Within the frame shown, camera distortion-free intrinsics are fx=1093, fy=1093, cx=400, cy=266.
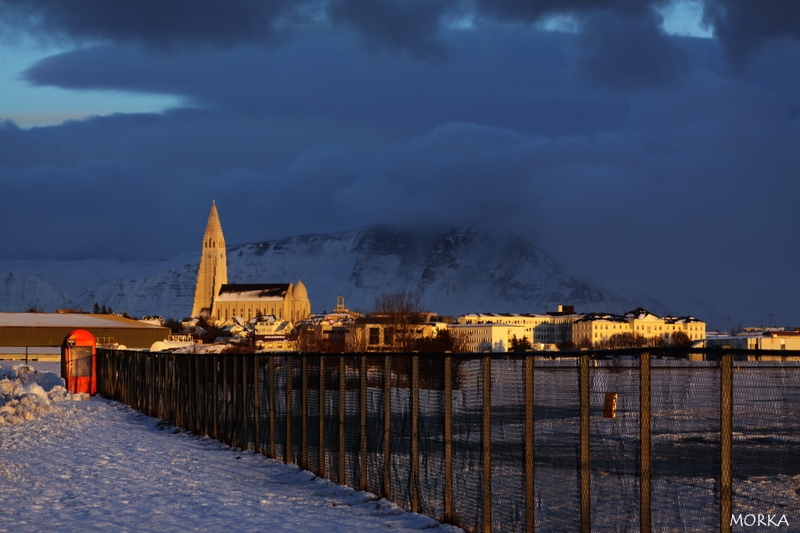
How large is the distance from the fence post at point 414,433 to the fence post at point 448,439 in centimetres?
73

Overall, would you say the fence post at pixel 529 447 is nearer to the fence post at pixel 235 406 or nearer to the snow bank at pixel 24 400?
the fence post at pixel 235 406

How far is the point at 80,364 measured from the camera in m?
46.8

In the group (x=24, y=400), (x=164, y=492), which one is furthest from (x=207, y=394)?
(x=164, y=492)

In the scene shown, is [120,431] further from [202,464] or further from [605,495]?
[605,495]

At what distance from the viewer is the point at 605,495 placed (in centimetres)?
1114

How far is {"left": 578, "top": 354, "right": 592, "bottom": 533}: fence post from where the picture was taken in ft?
34.4

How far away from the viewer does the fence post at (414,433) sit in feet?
47.4

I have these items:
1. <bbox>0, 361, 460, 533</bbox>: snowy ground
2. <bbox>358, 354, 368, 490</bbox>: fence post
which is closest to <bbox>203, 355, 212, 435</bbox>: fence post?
<bbox>0, 361, 460, 533</bbox>: snowy ground

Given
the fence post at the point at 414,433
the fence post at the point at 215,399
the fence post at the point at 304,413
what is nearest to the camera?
the fence post at the point at 414,433

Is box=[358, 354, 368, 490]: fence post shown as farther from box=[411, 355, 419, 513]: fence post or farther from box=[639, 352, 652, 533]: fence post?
box=[639, 352, 652, 533]: fence post

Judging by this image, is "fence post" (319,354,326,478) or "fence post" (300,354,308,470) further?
"fence post" (300,354,308,470)

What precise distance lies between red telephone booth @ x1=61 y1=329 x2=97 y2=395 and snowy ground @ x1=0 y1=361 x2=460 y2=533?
20.8 m

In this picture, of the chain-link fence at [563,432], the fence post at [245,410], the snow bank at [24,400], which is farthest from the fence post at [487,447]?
the snow bank at [24,400]

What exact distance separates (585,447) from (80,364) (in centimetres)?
3952
